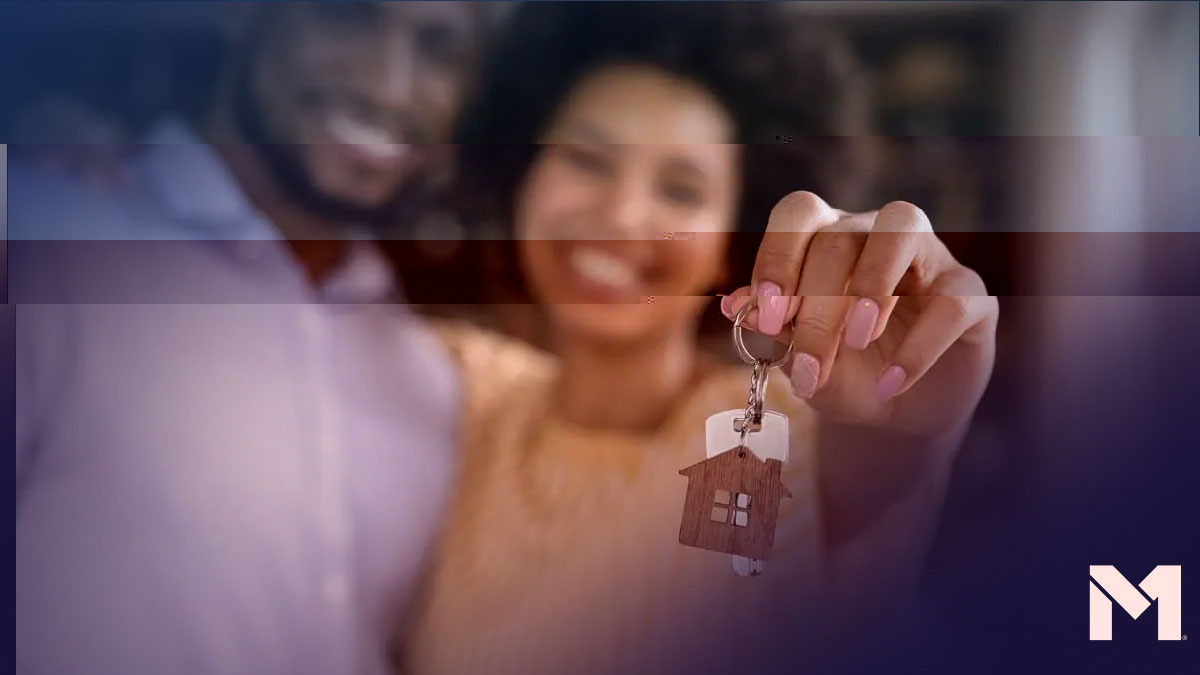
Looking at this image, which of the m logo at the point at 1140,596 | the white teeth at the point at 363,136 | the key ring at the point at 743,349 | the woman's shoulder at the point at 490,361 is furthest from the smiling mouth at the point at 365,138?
the m logo at the point at 1140,596

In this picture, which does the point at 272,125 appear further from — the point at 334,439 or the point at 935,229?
the point at 935,229

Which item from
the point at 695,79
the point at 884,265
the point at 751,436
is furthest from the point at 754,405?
the point at 695,79

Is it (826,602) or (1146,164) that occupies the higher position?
(1146,164)

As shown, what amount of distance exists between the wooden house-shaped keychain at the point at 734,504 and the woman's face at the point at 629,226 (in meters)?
0.10

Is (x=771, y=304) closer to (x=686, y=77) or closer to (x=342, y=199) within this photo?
(x=686, y=77)

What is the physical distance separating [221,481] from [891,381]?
1.53ft

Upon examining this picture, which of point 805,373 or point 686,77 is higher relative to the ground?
point 686,77

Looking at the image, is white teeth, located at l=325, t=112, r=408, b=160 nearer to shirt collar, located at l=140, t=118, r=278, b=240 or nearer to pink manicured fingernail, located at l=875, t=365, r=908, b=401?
shirt collar, located at l=140, t=118, r=278, b=240

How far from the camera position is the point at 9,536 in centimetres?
65

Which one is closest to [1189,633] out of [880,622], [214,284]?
[880,622]

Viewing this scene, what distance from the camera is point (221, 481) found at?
0.65 metres

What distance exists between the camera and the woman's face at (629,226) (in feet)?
2.00

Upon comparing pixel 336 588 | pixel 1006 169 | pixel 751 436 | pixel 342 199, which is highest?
pixel 1006 169

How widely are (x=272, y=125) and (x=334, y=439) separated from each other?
0.74 ft
